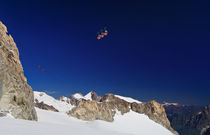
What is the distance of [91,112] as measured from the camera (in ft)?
240

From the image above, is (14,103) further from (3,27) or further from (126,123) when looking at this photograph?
(126,123)

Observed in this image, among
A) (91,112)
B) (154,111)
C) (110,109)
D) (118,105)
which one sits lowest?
(91,112)

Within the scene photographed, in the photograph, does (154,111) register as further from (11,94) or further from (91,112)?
(11,94)

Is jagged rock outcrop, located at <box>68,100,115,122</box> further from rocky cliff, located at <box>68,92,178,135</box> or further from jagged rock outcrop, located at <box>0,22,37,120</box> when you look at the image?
jagged rock outcrop, located at <box>0,22,37,120</box>

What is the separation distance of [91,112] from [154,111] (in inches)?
1935

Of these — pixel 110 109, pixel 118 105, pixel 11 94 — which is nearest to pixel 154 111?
pixel 118 105

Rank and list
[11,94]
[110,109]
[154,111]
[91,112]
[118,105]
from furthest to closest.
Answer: [154,111]
[118,105]
[110,109]
[91,112]
[11,94]

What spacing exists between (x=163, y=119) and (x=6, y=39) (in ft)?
317

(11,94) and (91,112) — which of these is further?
(91,112)

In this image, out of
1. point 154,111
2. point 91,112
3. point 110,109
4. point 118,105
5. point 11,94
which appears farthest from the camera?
point 154,111

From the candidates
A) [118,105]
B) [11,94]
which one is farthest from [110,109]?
[11,94]

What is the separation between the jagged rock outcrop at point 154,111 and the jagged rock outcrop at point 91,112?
3004 centimetres

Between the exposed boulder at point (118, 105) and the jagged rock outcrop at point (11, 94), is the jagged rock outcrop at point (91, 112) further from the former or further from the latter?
the jagged rock outcrop at point (11, 94)

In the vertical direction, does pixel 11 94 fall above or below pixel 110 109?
below
